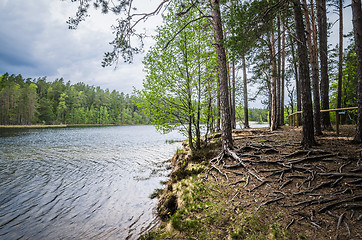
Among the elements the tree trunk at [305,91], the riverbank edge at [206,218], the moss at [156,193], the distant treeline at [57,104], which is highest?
the distant treeline at [57,104]

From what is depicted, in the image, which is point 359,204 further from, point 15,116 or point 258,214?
point 15,116

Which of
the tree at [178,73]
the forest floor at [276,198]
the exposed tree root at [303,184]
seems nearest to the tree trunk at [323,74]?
the forest floor at [276,198]

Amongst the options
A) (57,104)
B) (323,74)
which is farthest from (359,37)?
(57,104)

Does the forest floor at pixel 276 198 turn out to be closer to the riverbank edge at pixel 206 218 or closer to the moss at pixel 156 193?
the riverbank edge at pixel 206 218

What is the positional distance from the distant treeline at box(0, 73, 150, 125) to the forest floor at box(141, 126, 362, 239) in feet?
154

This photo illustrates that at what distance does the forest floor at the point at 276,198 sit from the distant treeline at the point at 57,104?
4685 cm

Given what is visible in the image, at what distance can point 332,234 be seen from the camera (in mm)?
2637

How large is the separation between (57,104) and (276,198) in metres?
95.1

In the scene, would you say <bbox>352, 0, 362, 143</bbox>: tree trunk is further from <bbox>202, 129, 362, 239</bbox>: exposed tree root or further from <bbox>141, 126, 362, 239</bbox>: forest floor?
<bbox>202, 129, 362, 239</bbox>: exposed tree root

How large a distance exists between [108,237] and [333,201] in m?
5.59

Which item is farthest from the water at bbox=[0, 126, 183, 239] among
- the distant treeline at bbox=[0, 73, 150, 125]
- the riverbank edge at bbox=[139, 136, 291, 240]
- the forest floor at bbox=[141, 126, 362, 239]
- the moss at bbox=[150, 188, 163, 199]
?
the distant treeline at bbox=[0, 73, 150, 125]

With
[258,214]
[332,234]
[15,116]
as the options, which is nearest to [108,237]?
[258,214]

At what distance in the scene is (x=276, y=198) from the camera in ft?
12.6

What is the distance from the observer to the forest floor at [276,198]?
9.71 feet
